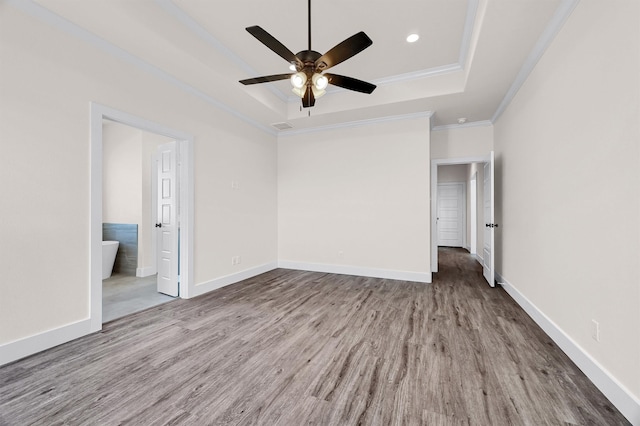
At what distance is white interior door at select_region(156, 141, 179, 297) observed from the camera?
369 cm

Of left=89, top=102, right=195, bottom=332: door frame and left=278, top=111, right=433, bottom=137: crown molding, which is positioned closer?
left=89, top=102, right=195, bottom=332: door frame

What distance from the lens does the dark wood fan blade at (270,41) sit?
6.30 feet

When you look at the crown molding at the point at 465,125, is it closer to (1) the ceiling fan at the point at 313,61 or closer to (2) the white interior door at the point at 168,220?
(1) the ceiling fan at the point at 313,61

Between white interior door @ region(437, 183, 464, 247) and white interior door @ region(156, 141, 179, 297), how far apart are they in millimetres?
8001

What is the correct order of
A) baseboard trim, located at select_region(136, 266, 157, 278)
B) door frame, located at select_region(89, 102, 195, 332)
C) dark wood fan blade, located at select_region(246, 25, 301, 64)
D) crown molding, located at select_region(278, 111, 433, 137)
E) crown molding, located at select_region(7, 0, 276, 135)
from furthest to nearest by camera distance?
baseboard trim, located at select_region(136, 266, 157, 278)
crown molding, located at select_region(278, 111, 433, 137)
door frame, located at select_region(89, 102, 195, 332)
crown molding, located at select_region(7, 0, 276, 135)
dark wood fan blade, located at select_region(246, 25, 301, 64)

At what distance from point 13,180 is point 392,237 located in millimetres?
4515

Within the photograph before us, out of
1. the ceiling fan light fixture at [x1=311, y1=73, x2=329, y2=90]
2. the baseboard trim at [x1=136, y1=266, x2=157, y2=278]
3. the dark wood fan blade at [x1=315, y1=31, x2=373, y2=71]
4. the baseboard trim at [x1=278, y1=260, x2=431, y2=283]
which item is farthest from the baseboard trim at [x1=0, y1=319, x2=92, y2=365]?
the baseboard trim at [x1=278, y1=260, x2=431, y2=283]

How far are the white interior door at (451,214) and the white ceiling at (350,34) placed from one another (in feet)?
17.1

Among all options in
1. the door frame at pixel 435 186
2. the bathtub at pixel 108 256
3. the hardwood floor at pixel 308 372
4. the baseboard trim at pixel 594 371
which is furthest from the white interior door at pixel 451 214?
the bathtub at pixel 108 256

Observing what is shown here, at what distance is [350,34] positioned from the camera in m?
3.03

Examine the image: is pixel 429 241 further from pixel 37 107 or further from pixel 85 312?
pixel 37 107

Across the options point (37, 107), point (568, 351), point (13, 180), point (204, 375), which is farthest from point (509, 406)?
point (37, 107)

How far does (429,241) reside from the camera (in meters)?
4.43

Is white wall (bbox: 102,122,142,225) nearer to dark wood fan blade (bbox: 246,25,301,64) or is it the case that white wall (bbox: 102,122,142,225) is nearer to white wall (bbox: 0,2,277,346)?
white wall (bbox: 0,2,277,346)
